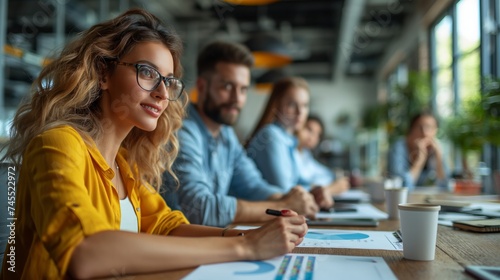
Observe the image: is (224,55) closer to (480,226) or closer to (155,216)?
(155,216)

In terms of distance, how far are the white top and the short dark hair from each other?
114cm

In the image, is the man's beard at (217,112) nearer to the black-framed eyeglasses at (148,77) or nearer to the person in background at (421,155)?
the black-framed eyeglasses at (148,77)

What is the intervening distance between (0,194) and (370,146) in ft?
41.5

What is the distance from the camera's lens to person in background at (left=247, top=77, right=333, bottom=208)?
2908mm

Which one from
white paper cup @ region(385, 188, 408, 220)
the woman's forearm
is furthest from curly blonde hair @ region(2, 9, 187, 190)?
white paper cup @ region(385, 188, 408, 220)

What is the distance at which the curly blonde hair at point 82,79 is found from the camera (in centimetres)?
115

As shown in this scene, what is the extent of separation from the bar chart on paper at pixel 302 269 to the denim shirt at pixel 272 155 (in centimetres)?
184

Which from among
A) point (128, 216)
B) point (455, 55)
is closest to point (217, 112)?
point (128, 216)

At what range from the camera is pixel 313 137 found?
18.0ft

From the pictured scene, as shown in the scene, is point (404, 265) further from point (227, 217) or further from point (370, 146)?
point (370, 146)

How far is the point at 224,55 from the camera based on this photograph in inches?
89.8

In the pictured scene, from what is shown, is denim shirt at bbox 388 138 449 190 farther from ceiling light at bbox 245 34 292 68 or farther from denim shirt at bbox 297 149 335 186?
ceiling light at bbox 245 34 292 68

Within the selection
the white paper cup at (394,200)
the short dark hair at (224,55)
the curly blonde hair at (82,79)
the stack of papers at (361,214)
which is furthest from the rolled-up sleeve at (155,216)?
the short dark hair at (224,55)

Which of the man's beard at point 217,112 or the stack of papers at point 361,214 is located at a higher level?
the man's beard at point 217,112
